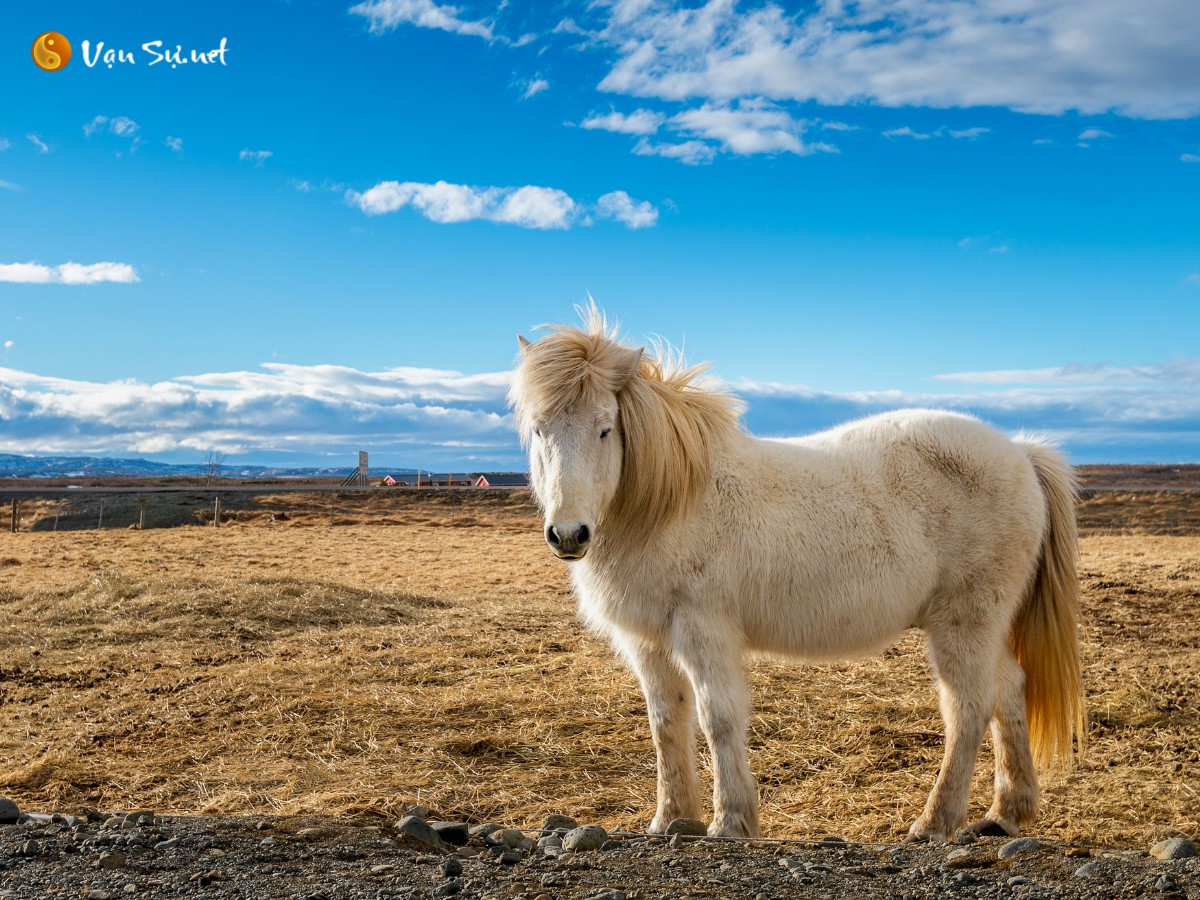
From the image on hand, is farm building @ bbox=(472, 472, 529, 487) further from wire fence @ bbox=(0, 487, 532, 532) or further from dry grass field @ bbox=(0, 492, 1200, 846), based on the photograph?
dry grass field @ bbox=(0, 492, 1200, 846)

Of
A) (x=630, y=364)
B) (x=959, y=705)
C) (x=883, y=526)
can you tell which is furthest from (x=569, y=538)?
(x=959, y=705)

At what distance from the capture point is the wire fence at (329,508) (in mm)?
21703

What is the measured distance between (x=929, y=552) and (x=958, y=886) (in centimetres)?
152

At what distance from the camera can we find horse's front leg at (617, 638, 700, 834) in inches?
155

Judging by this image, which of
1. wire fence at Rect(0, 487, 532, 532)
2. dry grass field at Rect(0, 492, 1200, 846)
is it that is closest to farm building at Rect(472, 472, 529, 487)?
wire fence at Rect(0, 487, 532, 532)

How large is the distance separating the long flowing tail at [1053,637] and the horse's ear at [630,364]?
6.87ft

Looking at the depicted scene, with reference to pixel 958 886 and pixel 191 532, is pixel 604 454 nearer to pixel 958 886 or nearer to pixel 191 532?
pixel 958 886

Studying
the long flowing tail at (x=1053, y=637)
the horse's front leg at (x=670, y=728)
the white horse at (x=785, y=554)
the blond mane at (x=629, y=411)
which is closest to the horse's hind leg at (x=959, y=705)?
the white horse at (x=785, y=554)

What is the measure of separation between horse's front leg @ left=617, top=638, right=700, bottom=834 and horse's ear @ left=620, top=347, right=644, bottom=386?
1.10 metres

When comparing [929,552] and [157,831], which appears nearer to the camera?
[157,831]

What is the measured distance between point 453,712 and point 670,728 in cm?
243

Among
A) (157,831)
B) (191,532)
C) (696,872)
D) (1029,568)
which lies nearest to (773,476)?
(1029,568)

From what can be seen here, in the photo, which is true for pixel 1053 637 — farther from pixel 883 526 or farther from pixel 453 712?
pixel 453 712

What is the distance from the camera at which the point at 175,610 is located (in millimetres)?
9117
